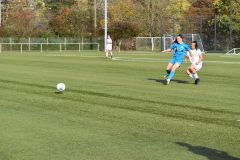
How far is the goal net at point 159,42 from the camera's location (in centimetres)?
5844

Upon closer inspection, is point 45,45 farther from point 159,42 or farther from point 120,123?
point 120,123

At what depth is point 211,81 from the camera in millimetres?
20875

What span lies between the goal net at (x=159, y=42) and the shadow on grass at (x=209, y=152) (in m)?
50.2

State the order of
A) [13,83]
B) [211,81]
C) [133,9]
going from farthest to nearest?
[133,9] → [211,81] → [13,83]

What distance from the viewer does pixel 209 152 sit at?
7.83m

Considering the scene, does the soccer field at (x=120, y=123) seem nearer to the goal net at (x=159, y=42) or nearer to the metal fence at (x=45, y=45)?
the goal net at (x=159, y=42)

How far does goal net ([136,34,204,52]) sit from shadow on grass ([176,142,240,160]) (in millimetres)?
50167

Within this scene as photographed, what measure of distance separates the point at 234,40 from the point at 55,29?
36297mm

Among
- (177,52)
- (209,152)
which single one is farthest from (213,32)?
(209,152)

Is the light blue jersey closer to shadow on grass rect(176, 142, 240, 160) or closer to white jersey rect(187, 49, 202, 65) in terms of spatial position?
white jersey rect(187, 49, 202, 65)

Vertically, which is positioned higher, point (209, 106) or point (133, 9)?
point (133, 9)

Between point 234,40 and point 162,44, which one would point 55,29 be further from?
point 234,40

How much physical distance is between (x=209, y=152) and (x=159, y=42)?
2233 inches

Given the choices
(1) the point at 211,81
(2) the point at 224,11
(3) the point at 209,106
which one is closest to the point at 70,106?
(3) the point at 209,106
